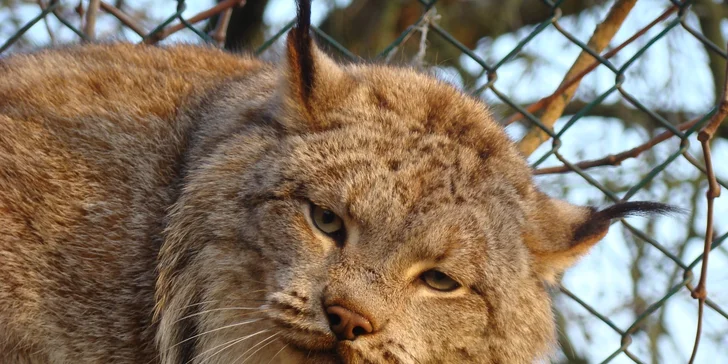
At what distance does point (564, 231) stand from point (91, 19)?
85.0 inches

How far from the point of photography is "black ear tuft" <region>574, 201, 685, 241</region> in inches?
126

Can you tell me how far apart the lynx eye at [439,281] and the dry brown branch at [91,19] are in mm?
1925

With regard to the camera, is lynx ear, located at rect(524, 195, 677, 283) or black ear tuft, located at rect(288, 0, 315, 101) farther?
lynx ear, located at rect(524, 195, 677, 283)

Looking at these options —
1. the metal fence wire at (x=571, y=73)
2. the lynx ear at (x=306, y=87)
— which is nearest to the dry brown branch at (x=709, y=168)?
the metal fence wire at (x=571, y=73)

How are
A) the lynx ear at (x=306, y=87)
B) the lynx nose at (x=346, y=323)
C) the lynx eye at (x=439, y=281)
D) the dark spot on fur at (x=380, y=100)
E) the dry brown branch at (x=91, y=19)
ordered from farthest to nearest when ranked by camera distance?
the dry brown branch at (x=91, y=19) < the dark spot on fur at (x=380, y=100) < the lynx ear at (x=306, y=87) < the lynx eye at (x=439, y=281) < the lynx nose at (x=346, y=323)

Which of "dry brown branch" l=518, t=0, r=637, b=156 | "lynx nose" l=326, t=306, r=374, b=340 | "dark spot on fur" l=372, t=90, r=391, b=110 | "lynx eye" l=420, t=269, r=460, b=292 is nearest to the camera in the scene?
"lynx nose" l=326, t=306, r=374, b=340

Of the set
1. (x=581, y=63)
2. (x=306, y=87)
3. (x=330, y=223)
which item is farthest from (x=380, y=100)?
(x=581, y=63)

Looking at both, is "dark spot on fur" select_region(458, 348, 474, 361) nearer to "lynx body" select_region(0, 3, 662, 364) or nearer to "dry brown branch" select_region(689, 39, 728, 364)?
"lynx body" select_region(0, 3, 662, 364)

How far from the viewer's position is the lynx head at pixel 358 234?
9.21ft

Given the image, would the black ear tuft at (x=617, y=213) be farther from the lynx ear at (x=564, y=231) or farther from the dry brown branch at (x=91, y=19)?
the dry brown branch at (x=91, y=19)

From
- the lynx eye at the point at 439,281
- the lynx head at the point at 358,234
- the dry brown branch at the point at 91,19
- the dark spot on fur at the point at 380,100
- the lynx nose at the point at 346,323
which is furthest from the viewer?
the dry brown branch at the point at 91,19

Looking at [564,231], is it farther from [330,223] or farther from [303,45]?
[303,45]

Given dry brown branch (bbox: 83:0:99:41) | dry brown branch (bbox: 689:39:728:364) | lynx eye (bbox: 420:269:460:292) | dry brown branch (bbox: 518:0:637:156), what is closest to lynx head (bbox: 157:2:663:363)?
lynx eye (bbox: 420:269:460:292)

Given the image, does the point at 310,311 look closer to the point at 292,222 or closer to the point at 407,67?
the point at 292,222
